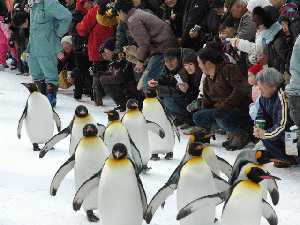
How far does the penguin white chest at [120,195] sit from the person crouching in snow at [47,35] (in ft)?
13.6

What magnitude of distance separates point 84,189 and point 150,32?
11.2 ft

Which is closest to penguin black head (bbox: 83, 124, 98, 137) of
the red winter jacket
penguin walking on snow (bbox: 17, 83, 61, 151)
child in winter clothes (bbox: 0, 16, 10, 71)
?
penguin walking on snow (bbox: 17, 83, 61, 151)

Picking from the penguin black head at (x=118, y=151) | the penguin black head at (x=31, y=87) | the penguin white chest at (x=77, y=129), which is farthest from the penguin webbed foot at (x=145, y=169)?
the penguin black head at (x=31, y=87)

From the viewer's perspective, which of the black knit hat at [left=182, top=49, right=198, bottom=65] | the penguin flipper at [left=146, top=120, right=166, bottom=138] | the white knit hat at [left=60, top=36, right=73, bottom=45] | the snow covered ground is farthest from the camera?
the white knit hat at [left=60, top=36, right=73, bottom=45]

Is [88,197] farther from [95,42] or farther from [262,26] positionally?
[95,42]

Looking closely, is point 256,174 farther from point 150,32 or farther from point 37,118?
point 150,32

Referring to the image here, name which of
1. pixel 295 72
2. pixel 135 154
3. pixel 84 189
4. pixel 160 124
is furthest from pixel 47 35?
pixel 84 189

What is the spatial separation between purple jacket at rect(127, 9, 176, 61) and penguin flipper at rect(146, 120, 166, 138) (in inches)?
74.2

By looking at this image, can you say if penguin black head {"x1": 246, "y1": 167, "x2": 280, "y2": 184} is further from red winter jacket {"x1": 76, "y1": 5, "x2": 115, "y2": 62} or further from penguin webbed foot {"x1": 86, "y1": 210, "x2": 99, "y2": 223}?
red winter jacket {"x1": 76, "y1": 5, "x2": 115, "y2": 62}

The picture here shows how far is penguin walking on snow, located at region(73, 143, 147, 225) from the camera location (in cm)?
345

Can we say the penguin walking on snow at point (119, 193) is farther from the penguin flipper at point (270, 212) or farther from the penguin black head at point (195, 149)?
the penguin flipper at point (270, 212)

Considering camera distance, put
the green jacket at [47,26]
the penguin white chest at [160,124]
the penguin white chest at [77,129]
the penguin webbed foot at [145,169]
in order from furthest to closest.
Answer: the green jacket at [47,26] → the penguin white chest at [160,124] → the penguin webbed foot at [145,169] → the penguin white chest at [77,129]

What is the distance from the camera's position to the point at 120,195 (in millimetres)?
3447

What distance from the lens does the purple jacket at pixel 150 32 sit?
6605 millimetres
